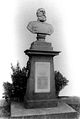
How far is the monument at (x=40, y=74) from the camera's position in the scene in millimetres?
3906

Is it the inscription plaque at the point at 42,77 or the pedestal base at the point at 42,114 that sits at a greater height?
the inscription plaque at the point at 42,77

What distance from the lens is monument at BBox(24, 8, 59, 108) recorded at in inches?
154

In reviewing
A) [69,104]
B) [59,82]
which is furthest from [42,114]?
[59,82]

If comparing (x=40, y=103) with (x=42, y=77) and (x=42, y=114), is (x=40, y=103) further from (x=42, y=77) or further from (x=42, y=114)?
(x=42, y=77)

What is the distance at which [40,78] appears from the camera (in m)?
3.99

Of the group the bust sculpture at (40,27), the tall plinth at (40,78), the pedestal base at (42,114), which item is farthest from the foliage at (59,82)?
the bust sculpture at (40,27)

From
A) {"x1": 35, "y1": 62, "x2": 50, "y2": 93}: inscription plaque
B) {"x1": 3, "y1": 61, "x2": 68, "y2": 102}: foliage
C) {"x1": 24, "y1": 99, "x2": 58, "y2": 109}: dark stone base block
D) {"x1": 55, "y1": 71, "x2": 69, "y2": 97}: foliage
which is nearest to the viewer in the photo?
{"x1": 24, "y1": 99, "x2": 58, "y2": 109}: dark stone base block

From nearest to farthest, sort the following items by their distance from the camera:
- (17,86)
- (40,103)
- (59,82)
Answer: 1. (40,103)
2. (17,86)
3. (59,82)

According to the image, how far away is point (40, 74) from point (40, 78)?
107 mm

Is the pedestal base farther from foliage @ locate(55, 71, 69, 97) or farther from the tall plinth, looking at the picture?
foliage @ locate(55, 71, 69, 97)

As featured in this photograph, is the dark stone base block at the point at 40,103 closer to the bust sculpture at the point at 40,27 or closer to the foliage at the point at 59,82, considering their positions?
the foliage at the point at 59,82

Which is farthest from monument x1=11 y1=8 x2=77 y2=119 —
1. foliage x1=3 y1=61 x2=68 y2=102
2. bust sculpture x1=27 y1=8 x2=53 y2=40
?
foliage x1=3 y1=61 x2=68 y2=102

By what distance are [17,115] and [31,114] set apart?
1.03 ft

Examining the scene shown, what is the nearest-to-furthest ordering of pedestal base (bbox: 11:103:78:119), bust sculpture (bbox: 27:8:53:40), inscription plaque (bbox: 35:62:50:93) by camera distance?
pedestal base (bbox: 11:103:78:119), inscription plaque (bbox: 35:62:50:93), bust sculpture (bbox: 27:8:53:40)
